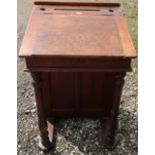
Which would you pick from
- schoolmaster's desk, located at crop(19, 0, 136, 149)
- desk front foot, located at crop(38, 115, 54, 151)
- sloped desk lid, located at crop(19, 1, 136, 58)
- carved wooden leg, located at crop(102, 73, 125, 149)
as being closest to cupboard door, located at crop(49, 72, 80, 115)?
schoolmaster's desk, located at crop(19, 0, 136, 149)

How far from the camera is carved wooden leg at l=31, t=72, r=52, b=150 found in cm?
174

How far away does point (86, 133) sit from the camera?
2295 millimetres

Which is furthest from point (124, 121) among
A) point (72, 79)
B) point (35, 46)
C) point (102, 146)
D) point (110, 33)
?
point (35, 46)

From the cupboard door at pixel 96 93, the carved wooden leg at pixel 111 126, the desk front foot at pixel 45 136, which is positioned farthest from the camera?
the cupboard door at pixel 96 93

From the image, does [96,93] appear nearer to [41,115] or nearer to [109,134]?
[109,134]

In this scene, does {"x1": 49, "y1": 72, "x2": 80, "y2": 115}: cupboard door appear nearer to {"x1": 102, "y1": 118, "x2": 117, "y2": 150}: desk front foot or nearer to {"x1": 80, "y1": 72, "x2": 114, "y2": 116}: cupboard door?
{"x1": 80, "y1": 72, "x2": 114, "y2": 116}: cupboard door

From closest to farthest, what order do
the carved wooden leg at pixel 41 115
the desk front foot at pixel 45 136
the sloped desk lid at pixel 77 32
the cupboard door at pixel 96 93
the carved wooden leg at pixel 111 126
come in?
the sloped desk lid at pixel 77 32 < the carved wooden leg at pixel 41 115 < the carved wooden leg at pixel 111 126 < the desk front foot at pixel 45 136 < the cupboard door at pixel 96 93

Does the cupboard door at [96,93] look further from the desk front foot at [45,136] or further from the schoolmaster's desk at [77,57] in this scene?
the desk front foot at [45,136]

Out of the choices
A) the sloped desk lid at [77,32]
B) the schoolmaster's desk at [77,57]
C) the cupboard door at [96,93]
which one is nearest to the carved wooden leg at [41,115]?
the schoolmaster's desk at [77,57]

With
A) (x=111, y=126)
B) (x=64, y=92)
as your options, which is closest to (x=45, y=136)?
(x=64, y=92)

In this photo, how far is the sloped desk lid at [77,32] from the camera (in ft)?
5.32

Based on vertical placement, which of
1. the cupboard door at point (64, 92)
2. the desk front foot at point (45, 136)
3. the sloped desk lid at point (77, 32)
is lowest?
the desk front foot at point (45, 136)

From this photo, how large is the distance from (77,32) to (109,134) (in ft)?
2.64

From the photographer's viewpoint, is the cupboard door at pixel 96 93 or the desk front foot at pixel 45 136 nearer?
the desk front foot at pixel 45 136
